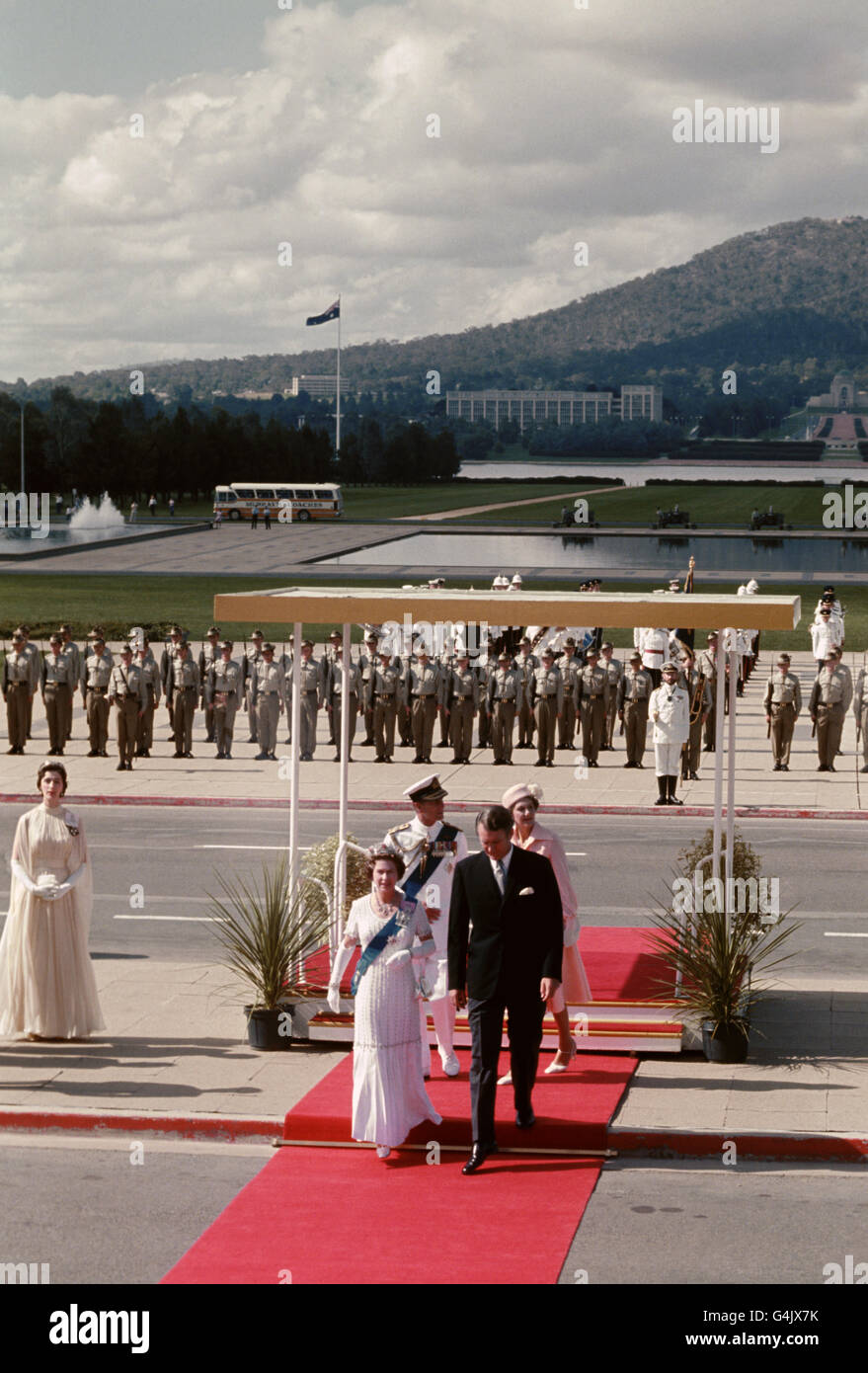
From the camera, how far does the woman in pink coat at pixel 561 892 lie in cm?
1093

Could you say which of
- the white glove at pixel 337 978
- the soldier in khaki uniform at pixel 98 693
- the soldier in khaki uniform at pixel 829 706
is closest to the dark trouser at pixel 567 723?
the soldier in khaki uniform at pixel 829 706

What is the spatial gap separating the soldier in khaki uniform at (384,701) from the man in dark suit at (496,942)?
60.8 feet

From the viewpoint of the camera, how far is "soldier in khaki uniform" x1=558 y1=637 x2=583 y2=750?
95.2 ft

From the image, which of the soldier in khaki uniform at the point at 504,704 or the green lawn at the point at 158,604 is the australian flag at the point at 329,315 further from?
the soldier in khaki uniform at the point at 504,704

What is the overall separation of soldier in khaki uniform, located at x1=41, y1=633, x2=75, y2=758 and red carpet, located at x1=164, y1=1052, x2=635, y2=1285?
18.6m

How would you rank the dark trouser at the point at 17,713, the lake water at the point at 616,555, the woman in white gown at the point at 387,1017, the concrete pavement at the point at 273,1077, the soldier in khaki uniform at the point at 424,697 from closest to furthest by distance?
1. the woman in white gown at the point at 387,1017
2. the concrete pavement at the point at 273,1077
3. the soldier in khaki uniform at the point at 424,697
4. the dark trouser at the point at 17,713
5. the lake water at the point at 616,555

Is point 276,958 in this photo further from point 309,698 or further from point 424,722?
point 309,698

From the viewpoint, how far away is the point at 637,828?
2288 cm

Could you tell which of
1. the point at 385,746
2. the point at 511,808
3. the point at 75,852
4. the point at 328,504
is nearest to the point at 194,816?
the point at 385,746

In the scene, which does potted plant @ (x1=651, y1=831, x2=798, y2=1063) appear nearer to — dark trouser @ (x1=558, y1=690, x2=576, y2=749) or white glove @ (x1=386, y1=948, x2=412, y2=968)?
white glove @ (x1=386, y1=948, x2=412, y2=968)

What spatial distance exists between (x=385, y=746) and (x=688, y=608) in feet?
55.6

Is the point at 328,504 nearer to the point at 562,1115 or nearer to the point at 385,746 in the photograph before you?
the point at 385,746

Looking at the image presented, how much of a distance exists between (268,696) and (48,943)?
1697cm

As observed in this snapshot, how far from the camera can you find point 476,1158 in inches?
390
